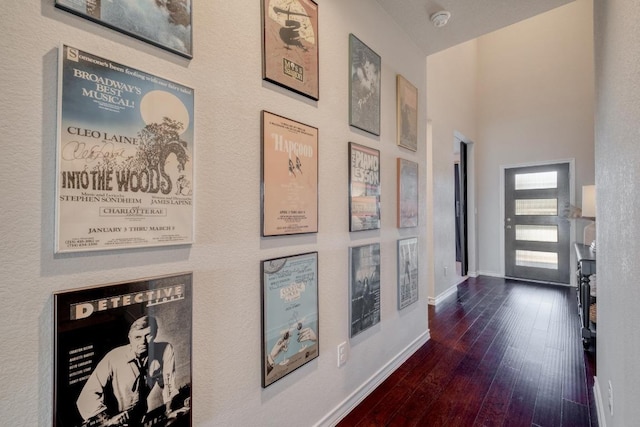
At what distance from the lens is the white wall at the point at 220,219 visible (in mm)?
709

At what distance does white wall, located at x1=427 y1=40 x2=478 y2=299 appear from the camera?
371cm

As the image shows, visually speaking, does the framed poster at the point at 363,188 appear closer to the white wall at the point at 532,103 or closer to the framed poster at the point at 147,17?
the framed poster at the point at 147,17

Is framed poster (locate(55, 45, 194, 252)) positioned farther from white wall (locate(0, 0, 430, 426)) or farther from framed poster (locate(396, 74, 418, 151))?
framed poster (locate(396, 74, 418, 151))

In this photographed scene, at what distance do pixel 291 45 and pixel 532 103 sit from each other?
5.10m

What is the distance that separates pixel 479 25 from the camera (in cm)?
220

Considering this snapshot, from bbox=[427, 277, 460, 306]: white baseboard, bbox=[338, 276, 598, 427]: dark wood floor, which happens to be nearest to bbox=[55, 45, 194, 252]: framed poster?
bbox=[338, 276, 598, 427]: dark wood floor

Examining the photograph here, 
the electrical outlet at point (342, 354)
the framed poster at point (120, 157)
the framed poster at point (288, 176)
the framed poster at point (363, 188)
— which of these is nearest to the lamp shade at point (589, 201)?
the framed poster at point (363, 188)

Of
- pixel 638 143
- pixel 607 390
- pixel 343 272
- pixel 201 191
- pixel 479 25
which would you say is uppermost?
pixel 479 25

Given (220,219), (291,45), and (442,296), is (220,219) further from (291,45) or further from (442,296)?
(442,296)

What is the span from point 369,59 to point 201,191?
1.46 metres

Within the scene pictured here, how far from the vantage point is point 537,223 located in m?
4.80

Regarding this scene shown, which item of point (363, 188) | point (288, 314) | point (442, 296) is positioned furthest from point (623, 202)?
point (442, 296)

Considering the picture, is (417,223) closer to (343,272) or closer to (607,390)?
(343,272)

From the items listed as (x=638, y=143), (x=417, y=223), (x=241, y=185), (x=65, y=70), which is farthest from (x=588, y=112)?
(x=65, y=70)
